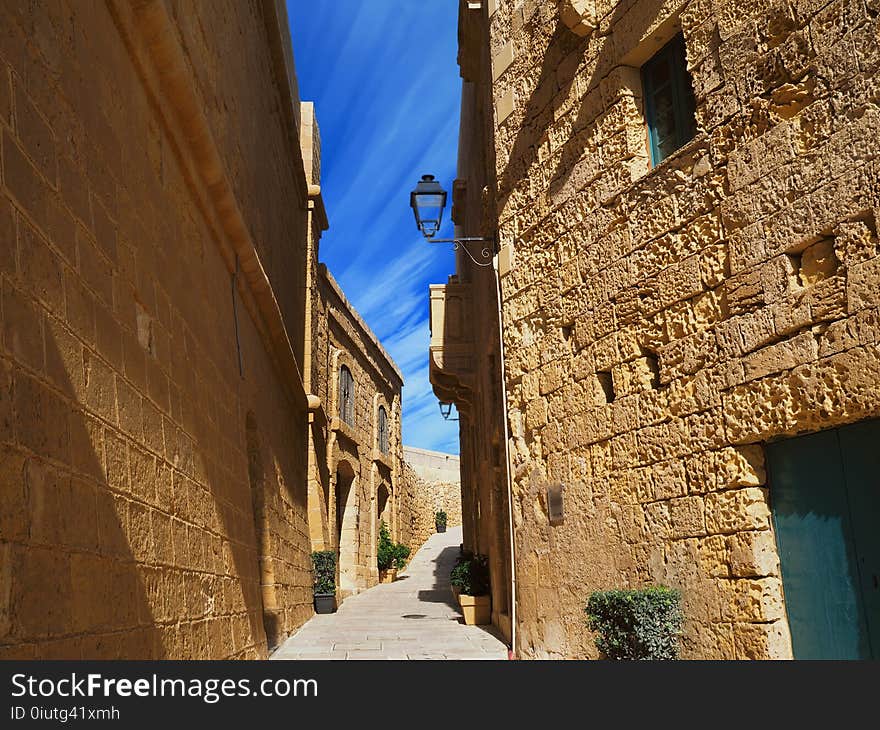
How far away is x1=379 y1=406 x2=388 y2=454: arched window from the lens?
22781 mm

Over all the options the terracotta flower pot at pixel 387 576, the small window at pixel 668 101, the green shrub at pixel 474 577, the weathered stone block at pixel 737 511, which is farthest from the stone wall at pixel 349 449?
the weathered stone block at pixel 737 511

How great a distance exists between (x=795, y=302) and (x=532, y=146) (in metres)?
3.10

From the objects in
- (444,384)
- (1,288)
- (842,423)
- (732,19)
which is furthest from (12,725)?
(444,384)

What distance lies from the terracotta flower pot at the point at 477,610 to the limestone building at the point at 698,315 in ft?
11.6

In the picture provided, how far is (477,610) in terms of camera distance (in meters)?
10.3

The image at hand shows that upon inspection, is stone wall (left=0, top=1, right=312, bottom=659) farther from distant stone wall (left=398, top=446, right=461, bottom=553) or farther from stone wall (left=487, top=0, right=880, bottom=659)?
distant stone wall (left=398, top=446, right=461, bottom=553)

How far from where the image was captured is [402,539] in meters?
24.7

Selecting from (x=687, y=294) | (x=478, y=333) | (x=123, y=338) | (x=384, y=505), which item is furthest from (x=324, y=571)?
(x=123, y=338)

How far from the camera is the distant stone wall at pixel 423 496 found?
84.7ft

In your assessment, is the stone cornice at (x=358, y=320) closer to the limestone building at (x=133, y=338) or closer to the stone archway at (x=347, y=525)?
the stone archway at (x=347, y=525)

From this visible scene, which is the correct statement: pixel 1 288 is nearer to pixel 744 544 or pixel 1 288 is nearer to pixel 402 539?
pixel 744 544

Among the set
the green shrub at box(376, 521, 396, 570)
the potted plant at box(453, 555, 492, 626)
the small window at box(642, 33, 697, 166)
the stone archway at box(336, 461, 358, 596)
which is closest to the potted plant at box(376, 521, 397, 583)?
the green shrub at box(376, 521, 396, 570)

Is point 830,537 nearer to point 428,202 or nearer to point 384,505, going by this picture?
point 428,202

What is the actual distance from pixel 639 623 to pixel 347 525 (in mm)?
14402
